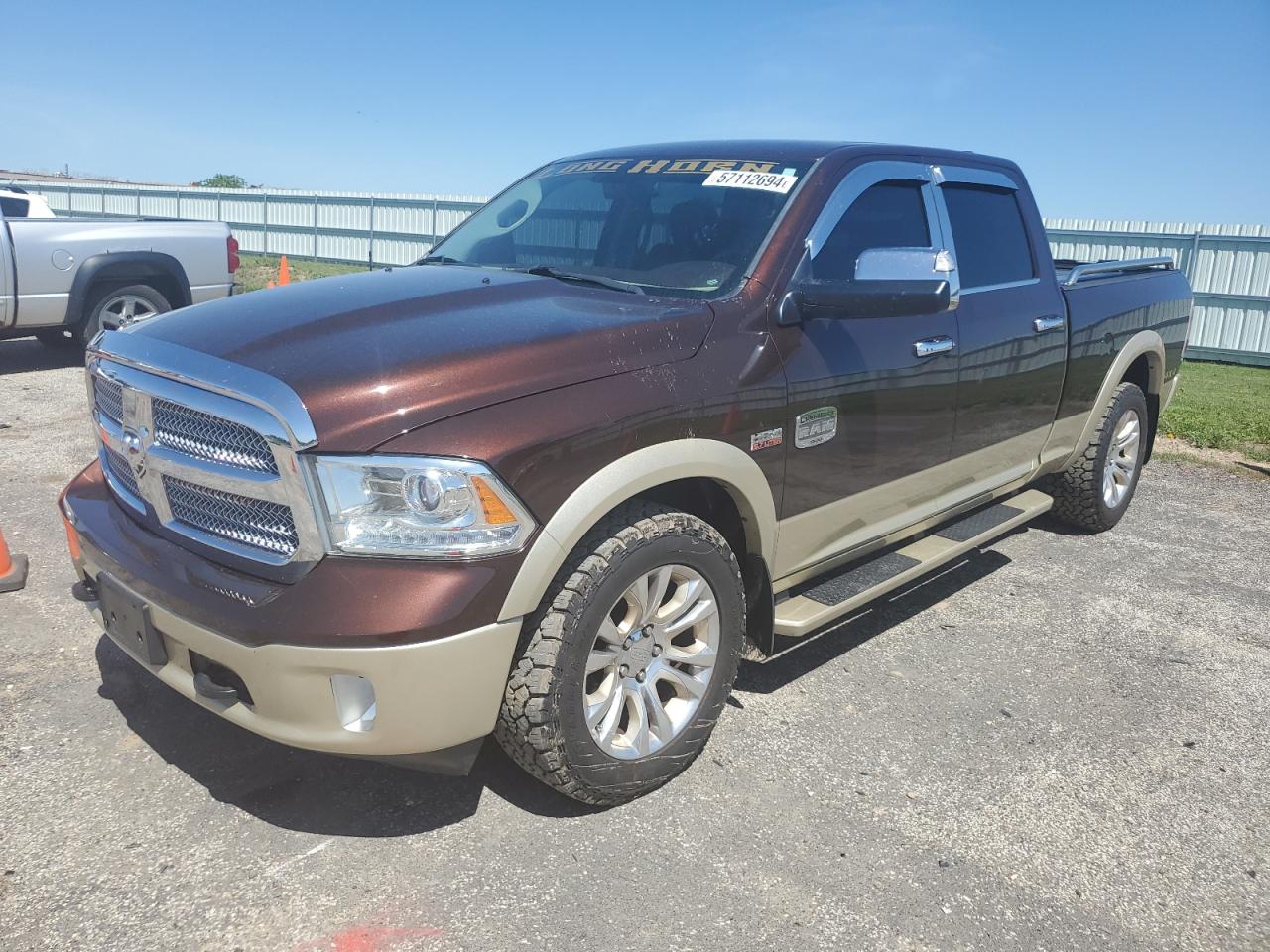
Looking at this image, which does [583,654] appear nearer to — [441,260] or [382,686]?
[382,686]

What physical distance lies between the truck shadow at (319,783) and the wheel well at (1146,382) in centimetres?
440

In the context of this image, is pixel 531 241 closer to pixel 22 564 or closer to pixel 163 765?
pixel 163 765

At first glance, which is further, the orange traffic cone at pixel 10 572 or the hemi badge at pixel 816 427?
the orange traffic cone at pixel 10 572

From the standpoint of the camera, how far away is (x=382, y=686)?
2375mm

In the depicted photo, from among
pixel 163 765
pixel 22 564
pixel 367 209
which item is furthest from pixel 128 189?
pixel 163 765

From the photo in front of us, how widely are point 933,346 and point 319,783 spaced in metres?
2.65

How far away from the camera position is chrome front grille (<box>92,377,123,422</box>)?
117 inches

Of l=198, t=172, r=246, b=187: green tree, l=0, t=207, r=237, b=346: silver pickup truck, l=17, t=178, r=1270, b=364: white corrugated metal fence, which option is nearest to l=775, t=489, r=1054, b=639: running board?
l=17, t=178, r=1270, b=364: white corrugated metal fence

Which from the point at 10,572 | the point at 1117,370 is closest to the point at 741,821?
the point at 10,572

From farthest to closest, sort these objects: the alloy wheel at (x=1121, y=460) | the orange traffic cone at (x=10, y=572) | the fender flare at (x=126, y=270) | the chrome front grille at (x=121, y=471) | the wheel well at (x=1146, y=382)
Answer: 1. the fender flare at (x=126, y=270)
2. the wheel well at (x=1146, y=382)
3. the alloy wheel at (x=1121, y=460)
4. the orange traffic cone at (x=10, y=572)
5. the chrome front grille at (x=121, y=471)

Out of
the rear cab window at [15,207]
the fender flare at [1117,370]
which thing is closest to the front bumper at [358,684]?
the fender flare at [1117,370]

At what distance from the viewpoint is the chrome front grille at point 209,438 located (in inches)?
97.1

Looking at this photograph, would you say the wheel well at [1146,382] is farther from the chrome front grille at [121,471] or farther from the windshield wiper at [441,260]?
the chrome front grille at [121,471]

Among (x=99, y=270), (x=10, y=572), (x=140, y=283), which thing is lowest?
(x=10, y=572)
